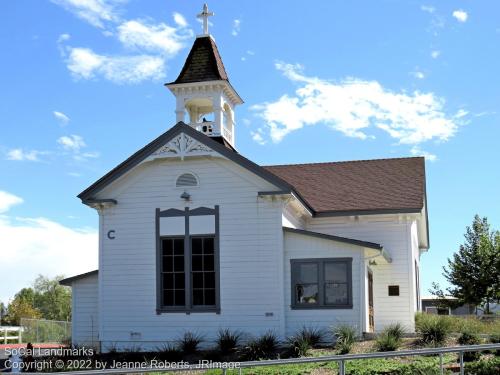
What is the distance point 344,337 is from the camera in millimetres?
21156

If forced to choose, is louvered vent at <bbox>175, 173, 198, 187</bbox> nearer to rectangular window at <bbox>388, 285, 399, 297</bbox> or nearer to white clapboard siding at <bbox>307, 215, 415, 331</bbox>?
white clapboard siding at <bbox>307, 215, 415, 331</bbox>

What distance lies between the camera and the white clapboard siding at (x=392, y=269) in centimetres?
2686

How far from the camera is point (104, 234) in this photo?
24.9 metres

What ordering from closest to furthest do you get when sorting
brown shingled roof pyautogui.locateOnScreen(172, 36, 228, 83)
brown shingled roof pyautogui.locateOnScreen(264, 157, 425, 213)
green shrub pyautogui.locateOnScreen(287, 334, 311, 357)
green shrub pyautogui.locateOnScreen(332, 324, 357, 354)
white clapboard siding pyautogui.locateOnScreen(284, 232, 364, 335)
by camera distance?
1. green shrub pyautogui.locateOnScreen(332, 324, 357, 354)
2. green shrub pyautogui.locateOnScreen(287, 334, 311, 357)
3. white clapboard siding pyautogui.locateOnScreen(284, 232, 364, 335)
4. brown shingled roof pyautogui.locateOnScreen(172, 36, 228, 83)
5. brown shingled roof pyautogui.locateOnScreen(264, 157, 425, 213)

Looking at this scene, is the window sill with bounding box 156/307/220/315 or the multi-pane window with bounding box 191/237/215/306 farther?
the multi-pane window with bounding box 191/237/215/306

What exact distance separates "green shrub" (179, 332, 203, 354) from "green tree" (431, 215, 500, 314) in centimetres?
1695

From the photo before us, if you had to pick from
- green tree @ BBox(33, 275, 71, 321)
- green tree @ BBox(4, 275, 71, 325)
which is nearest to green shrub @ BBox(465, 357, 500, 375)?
green tree @ BBox(4, 275, 71, 325)

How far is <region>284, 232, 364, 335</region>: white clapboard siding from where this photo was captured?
75.0ft

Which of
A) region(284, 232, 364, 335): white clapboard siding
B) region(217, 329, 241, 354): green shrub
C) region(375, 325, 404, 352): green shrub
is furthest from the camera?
region(284, 232, 364, 335): white clapboard siding

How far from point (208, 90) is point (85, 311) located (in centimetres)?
884

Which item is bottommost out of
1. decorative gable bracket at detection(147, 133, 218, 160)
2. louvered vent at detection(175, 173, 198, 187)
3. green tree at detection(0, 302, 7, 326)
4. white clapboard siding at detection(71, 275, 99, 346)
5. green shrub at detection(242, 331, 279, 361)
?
green tree at detection(0, 302, 7, 326)

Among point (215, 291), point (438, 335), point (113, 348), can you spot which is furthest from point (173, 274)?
point (438, 335)

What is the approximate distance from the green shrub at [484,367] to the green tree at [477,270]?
20.5m

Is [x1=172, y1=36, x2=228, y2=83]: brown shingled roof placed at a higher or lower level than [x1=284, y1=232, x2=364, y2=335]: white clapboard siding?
higher
